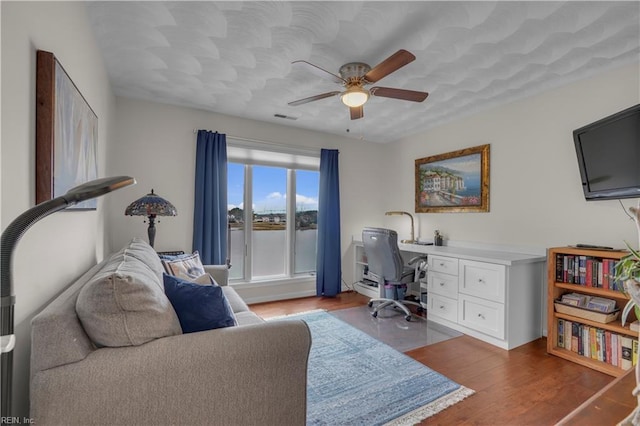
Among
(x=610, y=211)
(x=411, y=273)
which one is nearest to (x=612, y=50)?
(x=610, y=211)

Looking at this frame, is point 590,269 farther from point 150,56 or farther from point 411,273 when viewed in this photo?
point 150,56

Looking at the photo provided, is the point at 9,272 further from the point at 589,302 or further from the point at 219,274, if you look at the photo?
the point at 589,302

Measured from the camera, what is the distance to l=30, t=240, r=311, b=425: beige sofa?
930 mm

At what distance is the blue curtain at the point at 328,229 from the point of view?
418 centimetres

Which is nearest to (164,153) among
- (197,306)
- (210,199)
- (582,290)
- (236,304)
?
(210,199)

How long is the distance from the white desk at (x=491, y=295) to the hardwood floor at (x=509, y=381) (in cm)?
15

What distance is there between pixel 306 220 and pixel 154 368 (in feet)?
11.0

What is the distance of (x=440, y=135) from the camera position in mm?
3934

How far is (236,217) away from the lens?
383 cm

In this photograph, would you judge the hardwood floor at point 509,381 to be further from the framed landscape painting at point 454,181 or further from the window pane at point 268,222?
the window pane at point 268,222

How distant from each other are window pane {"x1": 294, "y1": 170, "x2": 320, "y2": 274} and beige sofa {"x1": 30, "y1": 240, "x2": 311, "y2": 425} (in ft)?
9.97

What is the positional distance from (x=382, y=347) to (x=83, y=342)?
218cm

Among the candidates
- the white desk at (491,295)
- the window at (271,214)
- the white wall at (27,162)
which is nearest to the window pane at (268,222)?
the window at (271,214)

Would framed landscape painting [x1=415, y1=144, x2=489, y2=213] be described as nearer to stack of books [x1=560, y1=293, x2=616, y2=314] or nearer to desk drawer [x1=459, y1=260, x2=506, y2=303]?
desk drawer [x1=459, y1=260, x2=506, y2=303]
